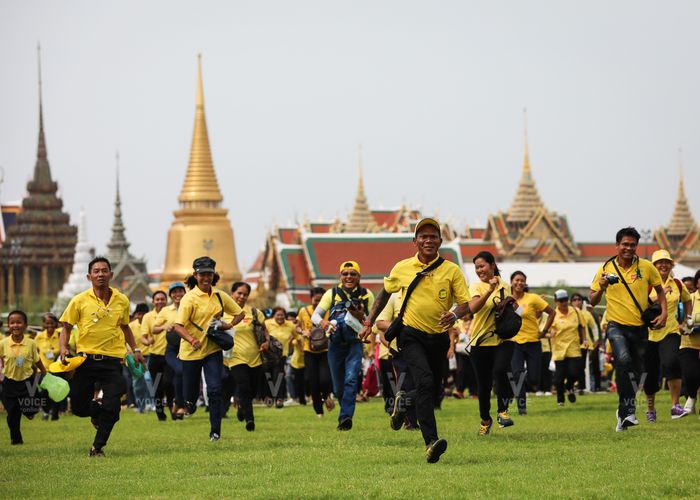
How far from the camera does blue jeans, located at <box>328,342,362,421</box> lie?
52.2 feet

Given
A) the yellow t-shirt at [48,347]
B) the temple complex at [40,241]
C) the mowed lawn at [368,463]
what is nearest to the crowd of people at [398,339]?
the mowed lawn at [368,463]

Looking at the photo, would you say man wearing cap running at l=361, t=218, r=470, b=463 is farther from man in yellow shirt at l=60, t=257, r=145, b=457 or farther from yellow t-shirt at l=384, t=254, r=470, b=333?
man in yellow shirt at l=60, t=257, r=145, b=457

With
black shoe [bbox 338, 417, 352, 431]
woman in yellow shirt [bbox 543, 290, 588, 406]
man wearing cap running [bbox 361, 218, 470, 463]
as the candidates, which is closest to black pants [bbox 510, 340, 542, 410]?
woman in yellow shirt [bbox 543, 290, 588, 406]

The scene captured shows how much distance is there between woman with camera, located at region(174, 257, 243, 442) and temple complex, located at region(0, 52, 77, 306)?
12599cm

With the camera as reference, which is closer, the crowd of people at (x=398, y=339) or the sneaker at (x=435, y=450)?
the sneaker at (x=435, y=450)

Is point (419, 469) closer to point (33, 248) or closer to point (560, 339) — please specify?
point (560, 339)

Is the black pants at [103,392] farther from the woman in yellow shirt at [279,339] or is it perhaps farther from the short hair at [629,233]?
the woman in yellow shirt at [279,339]

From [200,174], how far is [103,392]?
96.3 metres

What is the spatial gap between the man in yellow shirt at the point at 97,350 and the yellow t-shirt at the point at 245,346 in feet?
13.3

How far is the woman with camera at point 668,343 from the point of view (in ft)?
50.4

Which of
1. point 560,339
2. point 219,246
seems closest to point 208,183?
point 219,246

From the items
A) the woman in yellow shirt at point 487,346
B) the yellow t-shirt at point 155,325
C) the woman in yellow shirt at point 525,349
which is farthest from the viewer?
the yellow t-shirt at point 155,325

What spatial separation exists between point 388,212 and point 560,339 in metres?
99.0

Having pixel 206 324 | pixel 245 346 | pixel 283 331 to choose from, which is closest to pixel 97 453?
pixel 206 324
